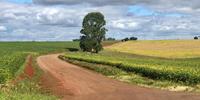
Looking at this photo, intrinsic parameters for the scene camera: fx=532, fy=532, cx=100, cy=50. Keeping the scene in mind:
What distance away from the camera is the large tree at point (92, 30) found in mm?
128125

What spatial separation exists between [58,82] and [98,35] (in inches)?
3686

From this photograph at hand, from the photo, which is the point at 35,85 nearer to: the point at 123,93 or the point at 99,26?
the point at 123,93

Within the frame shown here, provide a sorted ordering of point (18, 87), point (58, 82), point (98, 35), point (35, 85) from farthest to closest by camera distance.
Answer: point (98, 35) < point (58, 82) < point (35, 85) < point (18, 87)

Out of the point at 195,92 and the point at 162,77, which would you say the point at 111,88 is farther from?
the point at 162,77

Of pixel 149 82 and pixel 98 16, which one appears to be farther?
pixel 98 16

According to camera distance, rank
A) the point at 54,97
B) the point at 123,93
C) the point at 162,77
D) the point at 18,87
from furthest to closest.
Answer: the point at 162,77 < the point at 18,87 < the point at 123,93 < the point at 54,97

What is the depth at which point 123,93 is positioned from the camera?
27000 millimetres

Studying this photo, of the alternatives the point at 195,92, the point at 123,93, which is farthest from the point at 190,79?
the point at 123,93

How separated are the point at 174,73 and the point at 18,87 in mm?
11312

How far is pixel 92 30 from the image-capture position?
5054 inches

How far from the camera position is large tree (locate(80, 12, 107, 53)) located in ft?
420

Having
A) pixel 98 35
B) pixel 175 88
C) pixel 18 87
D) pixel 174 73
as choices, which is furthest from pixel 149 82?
pixel 98 35

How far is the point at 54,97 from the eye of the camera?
25016mm

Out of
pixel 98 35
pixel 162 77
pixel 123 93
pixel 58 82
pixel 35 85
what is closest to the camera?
pixel 123 93
